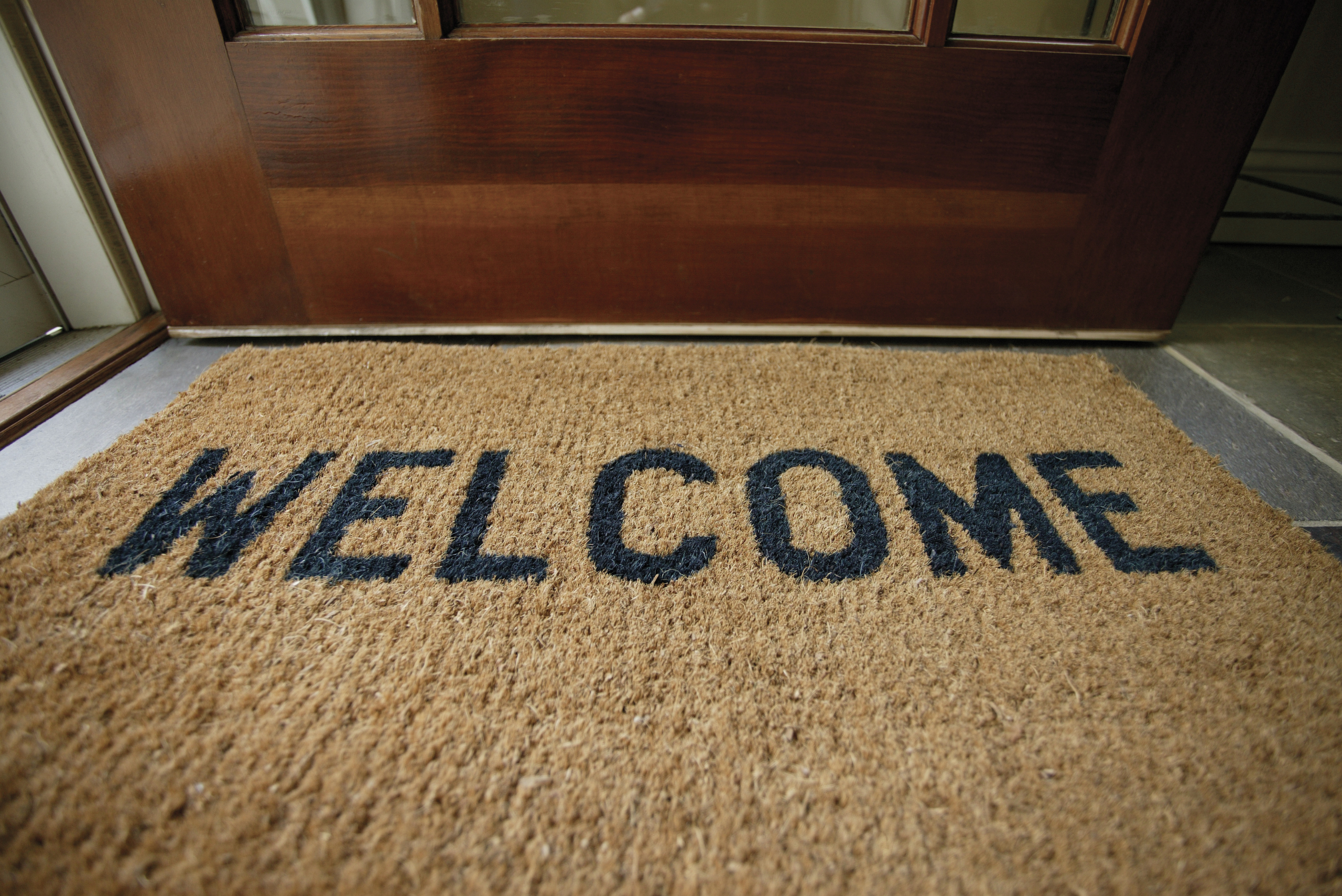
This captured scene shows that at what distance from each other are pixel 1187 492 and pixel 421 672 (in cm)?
104

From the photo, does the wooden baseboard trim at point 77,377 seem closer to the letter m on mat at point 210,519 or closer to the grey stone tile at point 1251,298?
the letter m on mat at point 210,519

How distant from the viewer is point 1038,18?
3.40ft

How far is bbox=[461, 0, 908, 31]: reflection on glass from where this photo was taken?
3.35 feet

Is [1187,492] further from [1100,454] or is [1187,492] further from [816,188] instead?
[816,188]

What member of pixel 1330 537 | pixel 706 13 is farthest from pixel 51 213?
pixel 1330 537

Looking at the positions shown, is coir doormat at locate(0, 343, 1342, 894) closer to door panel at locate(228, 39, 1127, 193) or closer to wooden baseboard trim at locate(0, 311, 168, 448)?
wooden baseboard trim at locate(0, 311, 168, 448)

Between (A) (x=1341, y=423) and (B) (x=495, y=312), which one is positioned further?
(B) (x=495, y=312)

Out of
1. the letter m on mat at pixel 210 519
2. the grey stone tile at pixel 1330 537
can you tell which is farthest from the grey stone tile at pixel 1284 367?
the letter m on mat at pixel 210 519

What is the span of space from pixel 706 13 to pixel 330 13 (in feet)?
2.11

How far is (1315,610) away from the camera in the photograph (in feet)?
2.29

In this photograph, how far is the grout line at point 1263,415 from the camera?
3.15 ft

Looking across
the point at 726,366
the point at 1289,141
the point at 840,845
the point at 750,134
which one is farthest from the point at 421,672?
the point at 1289,141

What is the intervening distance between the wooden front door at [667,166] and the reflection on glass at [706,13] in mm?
30

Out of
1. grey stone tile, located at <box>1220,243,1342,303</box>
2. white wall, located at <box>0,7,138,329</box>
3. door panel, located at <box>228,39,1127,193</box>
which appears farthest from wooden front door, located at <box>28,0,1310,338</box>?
grey stone tile, located at <box>1220,243,1342,303</box>
